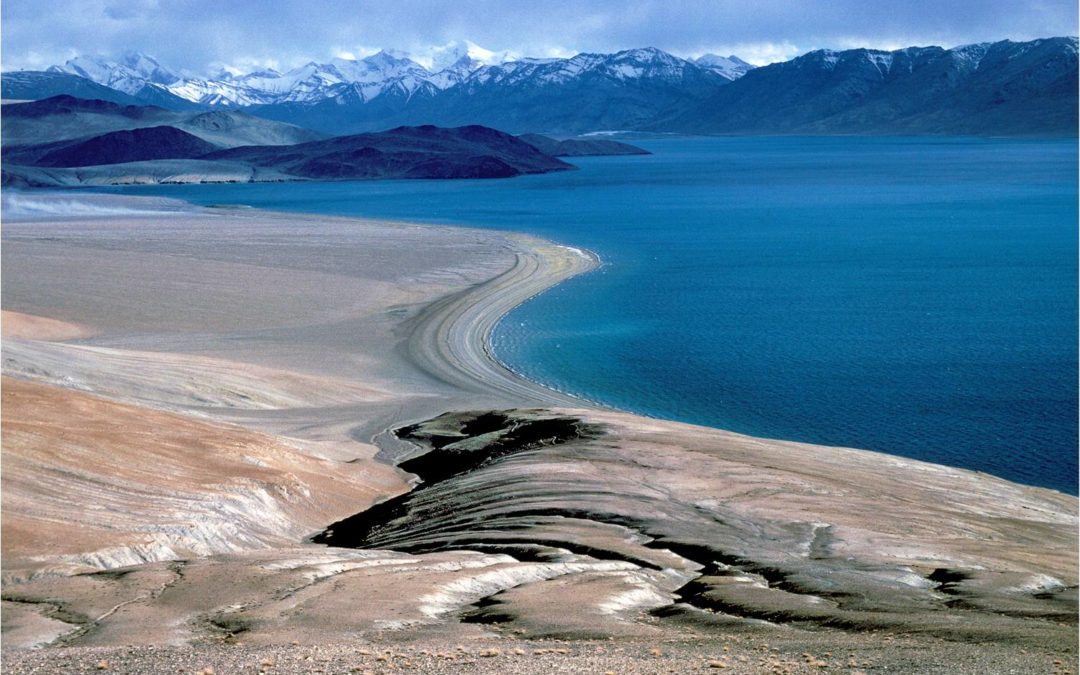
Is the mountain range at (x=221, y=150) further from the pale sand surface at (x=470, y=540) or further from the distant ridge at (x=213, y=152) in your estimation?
the pale sand surface at (x=470, y=540)

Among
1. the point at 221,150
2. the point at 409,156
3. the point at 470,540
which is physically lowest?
the point at 470,540

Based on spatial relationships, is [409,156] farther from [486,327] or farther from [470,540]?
[470,540]

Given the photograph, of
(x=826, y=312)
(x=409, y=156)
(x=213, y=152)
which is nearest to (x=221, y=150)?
(x=213, y=152)

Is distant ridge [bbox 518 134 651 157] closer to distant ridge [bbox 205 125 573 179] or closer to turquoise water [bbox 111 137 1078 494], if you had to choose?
distant ridge [bbox 205 125 573 179]

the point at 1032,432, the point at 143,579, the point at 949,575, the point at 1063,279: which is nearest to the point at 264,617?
the point at 143,579

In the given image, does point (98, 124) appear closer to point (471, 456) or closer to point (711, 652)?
point (471, 456)
